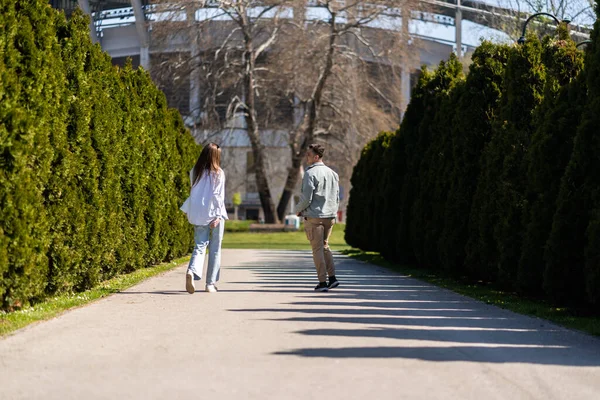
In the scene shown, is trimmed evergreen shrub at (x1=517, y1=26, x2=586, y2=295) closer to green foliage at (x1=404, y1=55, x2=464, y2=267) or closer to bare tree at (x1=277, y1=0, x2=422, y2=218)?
green foliage at (x1=404, y1=55, x2=464, y2=267)

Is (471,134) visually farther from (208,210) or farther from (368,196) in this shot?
(368,196)

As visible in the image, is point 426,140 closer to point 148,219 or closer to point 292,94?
point 148,219

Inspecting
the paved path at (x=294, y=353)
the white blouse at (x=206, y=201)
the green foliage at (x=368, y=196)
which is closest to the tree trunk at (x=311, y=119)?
the green foliage at (x=368, y=196)

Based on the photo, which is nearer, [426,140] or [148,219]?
[148,219]

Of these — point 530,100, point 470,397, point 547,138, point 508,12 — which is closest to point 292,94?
point 508,12

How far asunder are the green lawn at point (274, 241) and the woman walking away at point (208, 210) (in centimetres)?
2363

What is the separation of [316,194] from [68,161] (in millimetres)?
3635

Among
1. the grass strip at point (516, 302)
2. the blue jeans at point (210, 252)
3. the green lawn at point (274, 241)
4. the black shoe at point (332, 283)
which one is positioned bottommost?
the green lawn at point (274, 241)

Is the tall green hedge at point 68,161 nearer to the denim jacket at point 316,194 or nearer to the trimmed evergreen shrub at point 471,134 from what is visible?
the denim jacket at point 316,194

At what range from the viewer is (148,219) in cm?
1888

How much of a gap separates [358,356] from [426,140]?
48.8ft

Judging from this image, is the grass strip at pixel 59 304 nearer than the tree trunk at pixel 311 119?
Yes

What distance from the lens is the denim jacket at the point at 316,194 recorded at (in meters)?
14.0

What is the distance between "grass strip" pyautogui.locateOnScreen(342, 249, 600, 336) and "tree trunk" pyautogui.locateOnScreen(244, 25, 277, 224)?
23.2 m
